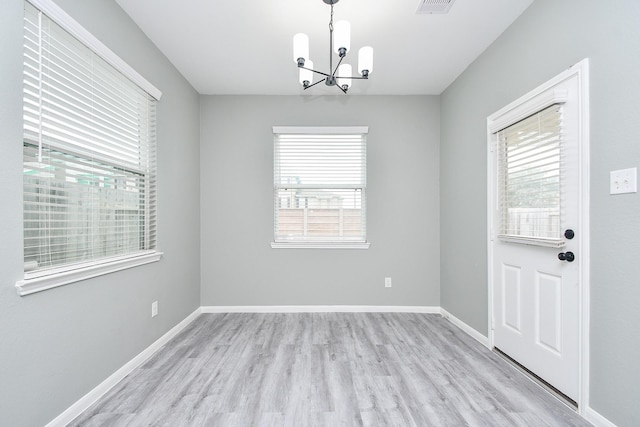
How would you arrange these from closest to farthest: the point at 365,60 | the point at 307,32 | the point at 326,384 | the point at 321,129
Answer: the point at 365,60 < the point at 326,384 < the point at 307,32 < the point at 321,129

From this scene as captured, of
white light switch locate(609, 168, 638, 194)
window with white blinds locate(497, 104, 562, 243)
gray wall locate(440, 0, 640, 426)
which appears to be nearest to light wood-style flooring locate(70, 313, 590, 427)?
gray wall locate(440, 0, 640, 426)

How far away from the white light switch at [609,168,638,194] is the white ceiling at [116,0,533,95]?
1433 mm

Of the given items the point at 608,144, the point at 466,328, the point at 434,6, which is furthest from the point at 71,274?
the point at 466,328

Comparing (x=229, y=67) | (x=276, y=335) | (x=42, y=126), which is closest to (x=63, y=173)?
(x=42, y=126)

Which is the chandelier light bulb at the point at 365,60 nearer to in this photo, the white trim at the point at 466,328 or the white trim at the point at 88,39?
the white trim at the point at 88,39

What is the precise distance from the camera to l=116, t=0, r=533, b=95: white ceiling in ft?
6.80

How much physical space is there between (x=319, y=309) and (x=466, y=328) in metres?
1.62

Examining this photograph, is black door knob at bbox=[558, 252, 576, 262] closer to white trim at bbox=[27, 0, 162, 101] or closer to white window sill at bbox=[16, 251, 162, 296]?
white window sill at bbox=[16, 251, 162, 296]

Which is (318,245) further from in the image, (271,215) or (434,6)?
(434,6)

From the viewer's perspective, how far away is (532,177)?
6.79 feet

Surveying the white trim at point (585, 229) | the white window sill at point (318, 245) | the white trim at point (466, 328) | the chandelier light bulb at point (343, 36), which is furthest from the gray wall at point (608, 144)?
the white window sill at point (318, 245)

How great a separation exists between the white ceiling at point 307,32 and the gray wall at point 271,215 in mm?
394

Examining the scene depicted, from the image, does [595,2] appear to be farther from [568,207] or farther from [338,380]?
[338,380]

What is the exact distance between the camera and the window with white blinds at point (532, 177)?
1861 mm
